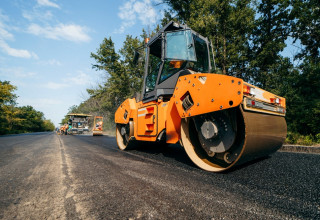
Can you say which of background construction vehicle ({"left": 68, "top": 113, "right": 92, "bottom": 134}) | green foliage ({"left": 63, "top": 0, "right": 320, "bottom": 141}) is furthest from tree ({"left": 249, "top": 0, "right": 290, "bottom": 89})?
background construction vehicle ({"left": 68, "top": 113, "right": 92, "bottom": 134})

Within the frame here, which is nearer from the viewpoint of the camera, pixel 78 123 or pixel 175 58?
pixel 175 58

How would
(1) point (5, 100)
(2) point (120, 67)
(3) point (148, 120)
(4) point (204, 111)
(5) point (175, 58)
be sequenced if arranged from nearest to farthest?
(4) point (204, 111)
(5) point (175, 58)
(3) point (148, 120)
(2) point (120, 67)
(1) point (5, 100)

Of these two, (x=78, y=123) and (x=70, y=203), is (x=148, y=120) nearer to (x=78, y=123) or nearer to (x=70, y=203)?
(x=70, y=203)

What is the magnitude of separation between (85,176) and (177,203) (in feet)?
4.75

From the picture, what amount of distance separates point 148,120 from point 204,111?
1664mm

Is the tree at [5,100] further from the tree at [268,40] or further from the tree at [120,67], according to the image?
the tree at [268,40]

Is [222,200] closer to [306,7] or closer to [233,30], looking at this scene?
[233,30]

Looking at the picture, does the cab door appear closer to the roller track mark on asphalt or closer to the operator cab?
the operator cab

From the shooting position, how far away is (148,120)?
146 inches

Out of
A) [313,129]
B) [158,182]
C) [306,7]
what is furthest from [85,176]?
[306,7]

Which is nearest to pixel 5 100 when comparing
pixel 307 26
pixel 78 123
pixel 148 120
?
pixel 78 123

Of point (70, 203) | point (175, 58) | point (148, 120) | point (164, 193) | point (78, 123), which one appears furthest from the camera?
point (78, 123)

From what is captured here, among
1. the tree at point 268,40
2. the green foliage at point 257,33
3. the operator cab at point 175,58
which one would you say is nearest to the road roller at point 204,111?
the operator cab at point 175,58

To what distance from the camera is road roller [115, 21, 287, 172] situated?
2.08 m
